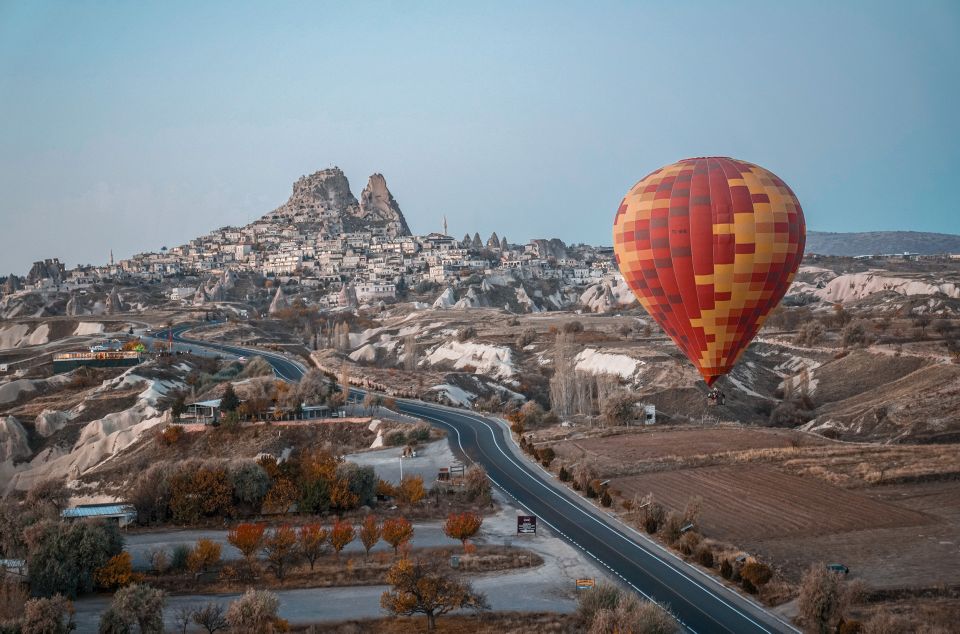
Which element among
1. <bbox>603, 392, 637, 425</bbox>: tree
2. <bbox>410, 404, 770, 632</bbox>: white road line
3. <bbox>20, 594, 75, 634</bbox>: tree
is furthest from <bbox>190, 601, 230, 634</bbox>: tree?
<bbox>603, 392, 637, 425</bbox>: tree

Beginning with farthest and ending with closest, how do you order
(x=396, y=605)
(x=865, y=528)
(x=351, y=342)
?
(x=351, y=342), (x=865, y=528), (x=396, y=605)

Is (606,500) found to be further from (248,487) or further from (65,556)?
(65,556)

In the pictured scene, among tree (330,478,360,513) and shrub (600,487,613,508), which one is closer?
tree (330,478,360,513)

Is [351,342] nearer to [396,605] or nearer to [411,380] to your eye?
[411,380]

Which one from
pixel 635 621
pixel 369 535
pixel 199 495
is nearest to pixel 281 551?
pixel 369 535

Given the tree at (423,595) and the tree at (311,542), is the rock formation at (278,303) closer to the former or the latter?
the tree at (311,542)

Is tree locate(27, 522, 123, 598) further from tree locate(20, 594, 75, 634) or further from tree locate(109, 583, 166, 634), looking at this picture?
tree locate(109, 583, 166, 634)

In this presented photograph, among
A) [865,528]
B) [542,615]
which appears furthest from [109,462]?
[865,528]
